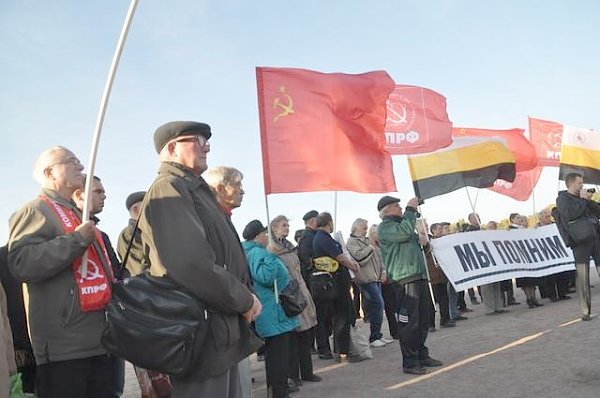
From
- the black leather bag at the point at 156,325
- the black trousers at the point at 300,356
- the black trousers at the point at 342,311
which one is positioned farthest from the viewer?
the black trousers at the point at 342,311

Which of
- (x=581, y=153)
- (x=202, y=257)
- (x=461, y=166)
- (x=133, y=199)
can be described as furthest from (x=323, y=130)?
(x=581, y=153)

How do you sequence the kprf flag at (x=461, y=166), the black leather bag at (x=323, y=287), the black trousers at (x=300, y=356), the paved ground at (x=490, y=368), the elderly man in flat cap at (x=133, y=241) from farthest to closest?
the kprf flag at (x=461, y=166), the black leather bag at (x=323, y=287), the black trousers at (x=300, y=356), the paved ground at (x=490, y=368), the elderly man in flat cap at (x=133, y=241)

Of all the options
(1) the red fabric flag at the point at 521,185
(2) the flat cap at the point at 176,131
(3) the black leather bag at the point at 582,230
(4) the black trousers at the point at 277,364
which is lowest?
(4) the black trousers at the point at 277,364

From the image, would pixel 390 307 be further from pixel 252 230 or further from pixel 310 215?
pixel 252 230

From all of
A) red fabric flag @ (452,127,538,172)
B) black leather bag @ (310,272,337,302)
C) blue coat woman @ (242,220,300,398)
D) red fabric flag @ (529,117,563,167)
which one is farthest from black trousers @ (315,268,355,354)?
red fabric flag @ (529,117,563,167)

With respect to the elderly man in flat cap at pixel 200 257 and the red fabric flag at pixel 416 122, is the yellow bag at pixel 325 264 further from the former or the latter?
the elderly man in flat cap at pixel 200 257

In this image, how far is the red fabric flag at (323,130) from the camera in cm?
650

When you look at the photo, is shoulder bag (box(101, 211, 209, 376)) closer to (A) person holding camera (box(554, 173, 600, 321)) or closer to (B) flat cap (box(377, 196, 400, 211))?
(B) flat cap (box(377, 196, 400, 211))

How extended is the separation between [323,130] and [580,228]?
13.6ft

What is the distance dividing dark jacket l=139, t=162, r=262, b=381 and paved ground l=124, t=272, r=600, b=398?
10.4 ft

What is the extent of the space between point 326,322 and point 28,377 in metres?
5.16

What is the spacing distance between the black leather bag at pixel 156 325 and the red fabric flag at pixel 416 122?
757cm

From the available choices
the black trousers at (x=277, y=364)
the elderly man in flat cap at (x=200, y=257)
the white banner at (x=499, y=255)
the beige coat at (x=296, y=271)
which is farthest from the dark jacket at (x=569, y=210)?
the elderly man in flat cap at (x=200, y=257)

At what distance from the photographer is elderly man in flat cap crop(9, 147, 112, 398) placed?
2938mm
